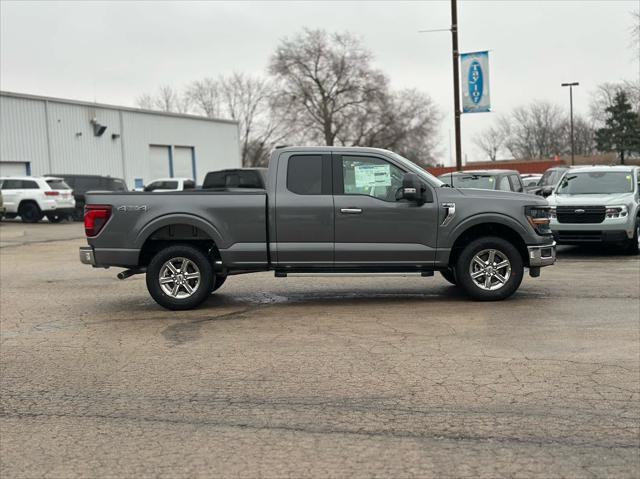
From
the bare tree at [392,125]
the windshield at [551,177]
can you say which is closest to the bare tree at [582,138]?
the bare tree at [392,125]

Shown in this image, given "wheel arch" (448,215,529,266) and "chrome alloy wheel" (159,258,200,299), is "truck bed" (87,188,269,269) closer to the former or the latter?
"chrome alloy wheel" (159,258,200,299)

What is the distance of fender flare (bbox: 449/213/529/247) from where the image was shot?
8.64 metres

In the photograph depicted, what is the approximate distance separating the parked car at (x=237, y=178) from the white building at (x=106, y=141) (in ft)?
51.7

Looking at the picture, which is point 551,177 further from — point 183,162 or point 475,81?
point 183,162

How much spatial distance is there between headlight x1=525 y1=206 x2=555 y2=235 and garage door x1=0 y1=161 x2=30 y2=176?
30.3 m

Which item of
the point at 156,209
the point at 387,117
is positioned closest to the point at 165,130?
the point at 387,117

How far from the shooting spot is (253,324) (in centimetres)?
790

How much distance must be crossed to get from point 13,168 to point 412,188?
3025 centimetres

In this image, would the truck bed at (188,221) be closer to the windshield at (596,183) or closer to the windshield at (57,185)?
the windshield at (596,183)

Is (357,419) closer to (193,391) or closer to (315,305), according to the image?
(193,391)

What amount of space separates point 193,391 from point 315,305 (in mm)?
3759

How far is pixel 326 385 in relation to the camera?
5516mm

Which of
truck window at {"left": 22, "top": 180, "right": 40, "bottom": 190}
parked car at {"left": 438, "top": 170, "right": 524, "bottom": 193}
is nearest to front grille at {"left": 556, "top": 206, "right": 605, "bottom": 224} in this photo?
parked car at {"left": 438, "top": 170, "right": 524, "bottom": 193}

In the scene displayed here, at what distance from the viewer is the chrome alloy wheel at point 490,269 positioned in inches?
347
